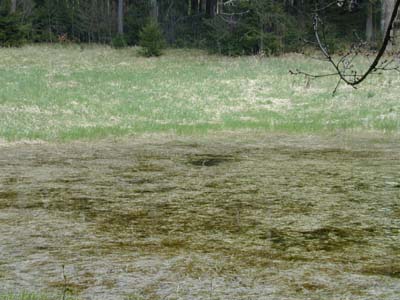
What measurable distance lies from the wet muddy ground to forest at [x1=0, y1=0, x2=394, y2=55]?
19.5 metres

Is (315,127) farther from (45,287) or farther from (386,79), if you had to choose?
(45,287)

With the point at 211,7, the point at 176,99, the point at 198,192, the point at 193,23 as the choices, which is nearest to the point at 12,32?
the point at 193,23

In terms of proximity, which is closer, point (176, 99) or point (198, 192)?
point (198, 192)

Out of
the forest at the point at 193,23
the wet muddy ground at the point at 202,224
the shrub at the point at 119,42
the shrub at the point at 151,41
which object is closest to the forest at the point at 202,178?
the wet muddy ground at the point at 202,224

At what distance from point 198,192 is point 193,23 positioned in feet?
110

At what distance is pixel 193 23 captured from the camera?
42.0m

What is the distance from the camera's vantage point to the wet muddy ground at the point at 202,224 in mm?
5559

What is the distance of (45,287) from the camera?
5398 millimetres

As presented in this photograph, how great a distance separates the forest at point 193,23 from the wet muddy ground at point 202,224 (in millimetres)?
19496

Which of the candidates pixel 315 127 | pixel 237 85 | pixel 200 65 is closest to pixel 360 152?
pixel 315 127

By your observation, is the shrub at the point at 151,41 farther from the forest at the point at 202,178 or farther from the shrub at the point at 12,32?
the shrub at the point at 12,32

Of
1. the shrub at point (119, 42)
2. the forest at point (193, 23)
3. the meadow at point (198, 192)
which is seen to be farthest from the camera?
the shrub at point (119, 42)

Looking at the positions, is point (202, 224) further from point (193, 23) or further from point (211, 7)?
point (211, 7)

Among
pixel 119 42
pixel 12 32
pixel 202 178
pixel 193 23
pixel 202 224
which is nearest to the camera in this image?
pixel 202 224
